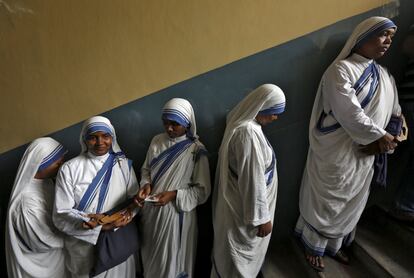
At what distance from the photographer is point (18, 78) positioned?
177 centimetres

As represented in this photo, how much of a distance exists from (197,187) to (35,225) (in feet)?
3.06

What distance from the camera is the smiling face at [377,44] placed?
1685mm

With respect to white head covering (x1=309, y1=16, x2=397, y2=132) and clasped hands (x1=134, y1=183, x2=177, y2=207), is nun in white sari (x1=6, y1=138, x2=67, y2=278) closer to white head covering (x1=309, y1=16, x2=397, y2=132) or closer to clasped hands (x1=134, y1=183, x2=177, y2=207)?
clasped hands (x1=134, y1=183, x2=177, y2=207)

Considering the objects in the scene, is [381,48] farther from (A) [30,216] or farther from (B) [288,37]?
(A) [30,216]

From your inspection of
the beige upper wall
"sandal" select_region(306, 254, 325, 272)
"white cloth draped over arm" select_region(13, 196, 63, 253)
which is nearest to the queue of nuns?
"white cloth draped over arm" select_region(13, 196, 63, 253)

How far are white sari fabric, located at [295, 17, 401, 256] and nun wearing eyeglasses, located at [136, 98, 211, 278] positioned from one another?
2.43 feet

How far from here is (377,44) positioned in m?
1.71

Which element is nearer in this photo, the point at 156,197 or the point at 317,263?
the point at 156,197

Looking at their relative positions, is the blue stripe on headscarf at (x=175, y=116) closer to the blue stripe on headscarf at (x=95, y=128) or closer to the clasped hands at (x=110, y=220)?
the blue stripe on headscarf at (x=95, y=128)

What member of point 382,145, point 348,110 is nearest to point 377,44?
point 348,110

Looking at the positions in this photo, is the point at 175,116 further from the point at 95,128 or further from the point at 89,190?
the point at 89,190

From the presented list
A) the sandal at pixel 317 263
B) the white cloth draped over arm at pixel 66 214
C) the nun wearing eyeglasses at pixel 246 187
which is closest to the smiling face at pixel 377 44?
the nun wearing eyeglasses at pixel 246 187

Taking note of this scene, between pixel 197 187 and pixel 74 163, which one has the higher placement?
pixel 74 163

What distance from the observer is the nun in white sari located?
168cm
